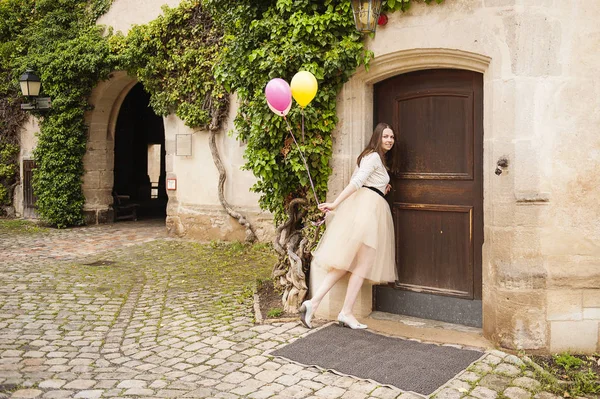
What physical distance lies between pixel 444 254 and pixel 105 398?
10.1 feet

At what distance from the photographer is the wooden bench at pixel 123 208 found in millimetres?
13758

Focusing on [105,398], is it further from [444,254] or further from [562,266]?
[562,266]

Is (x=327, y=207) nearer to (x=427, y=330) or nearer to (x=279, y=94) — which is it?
(x=279, y=94)

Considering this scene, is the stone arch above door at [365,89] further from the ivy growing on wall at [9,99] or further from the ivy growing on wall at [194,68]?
the ivy growing on wall at [9,99]

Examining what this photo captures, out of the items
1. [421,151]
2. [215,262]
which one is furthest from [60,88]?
[421,151]

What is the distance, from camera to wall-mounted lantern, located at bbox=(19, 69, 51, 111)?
11938mm

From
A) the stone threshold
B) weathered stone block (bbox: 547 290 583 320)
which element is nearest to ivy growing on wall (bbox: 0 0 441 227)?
the stone threshold

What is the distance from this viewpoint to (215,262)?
8672 millimetres

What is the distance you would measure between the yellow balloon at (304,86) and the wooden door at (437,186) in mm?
938

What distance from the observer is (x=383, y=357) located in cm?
443

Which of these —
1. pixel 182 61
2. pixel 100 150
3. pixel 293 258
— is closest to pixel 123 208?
pixel 100 150

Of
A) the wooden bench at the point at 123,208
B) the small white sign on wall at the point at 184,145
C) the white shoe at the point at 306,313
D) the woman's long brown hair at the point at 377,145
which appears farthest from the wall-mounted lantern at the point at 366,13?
the wooden bench at the point at 123,208

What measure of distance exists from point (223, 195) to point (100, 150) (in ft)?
14.2

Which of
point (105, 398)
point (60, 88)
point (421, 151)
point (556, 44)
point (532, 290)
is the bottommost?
point (105, 398)
